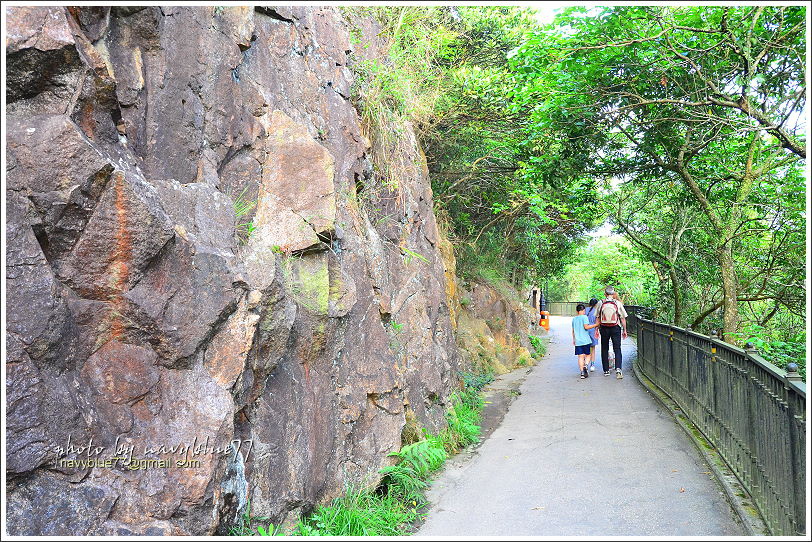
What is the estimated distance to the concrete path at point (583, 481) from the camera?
5.77 m

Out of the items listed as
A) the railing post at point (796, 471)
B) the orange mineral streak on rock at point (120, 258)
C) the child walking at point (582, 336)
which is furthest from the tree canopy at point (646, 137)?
the orange mineral streak on rock at point (120, 258)

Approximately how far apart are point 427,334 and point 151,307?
19.3 feet

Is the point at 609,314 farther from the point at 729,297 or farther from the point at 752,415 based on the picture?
the point at 752,415

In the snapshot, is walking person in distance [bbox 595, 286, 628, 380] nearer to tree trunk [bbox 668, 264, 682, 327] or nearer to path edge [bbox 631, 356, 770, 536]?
tree trunk [bbox 668, 264, 682, 327]

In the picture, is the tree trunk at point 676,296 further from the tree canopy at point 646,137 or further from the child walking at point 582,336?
the child walking at point 582,336

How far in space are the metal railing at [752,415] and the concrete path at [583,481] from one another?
1.36ft

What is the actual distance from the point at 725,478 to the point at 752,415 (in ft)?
4.18

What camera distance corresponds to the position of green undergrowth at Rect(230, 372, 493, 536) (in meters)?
5.03

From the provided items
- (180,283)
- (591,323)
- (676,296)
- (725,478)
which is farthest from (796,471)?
(676,296)

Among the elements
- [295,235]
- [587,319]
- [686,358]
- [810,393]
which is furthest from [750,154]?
[295,235]

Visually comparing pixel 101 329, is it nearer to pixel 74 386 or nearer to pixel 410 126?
pixel 74 386

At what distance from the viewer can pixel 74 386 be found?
12.5 ft

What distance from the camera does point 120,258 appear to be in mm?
4020

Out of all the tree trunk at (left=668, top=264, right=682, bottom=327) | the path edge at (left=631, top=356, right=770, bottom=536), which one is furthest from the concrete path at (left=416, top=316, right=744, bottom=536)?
the tree trunk at (left=668, top=264, right=682, bottom=327)
